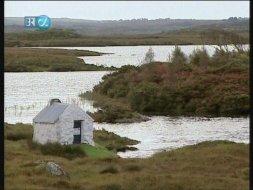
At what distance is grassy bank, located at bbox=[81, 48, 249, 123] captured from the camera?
5570 mm

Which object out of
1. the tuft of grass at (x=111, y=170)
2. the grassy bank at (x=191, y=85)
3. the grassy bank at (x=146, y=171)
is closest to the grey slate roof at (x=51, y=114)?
the grassy bank at (x=191, y=85)

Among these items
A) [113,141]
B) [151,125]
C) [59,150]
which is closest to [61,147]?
[59,150]

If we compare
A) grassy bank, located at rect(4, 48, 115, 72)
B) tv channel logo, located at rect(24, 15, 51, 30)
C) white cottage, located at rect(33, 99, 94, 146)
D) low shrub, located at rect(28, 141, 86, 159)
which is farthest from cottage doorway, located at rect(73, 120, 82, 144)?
tv channel logo, located at rect(24, 15, 51, 30)

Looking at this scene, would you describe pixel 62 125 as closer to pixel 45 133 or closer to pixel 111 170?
pixel 45 133

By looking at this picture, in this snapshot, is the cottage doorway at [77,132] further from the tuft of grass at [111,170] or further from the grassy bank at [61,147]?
the tuft of grass at [111,170]

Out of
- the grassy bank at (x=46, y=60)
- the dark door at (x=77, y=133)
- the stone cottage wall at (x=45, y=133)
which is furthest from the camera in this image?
the dark door at (x=77, y=133)

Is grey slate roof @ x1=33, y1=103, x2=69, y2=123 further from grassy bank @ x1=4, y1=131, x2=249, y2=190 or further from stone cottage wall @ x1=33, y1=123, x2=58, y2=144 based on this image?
grassy bank @ x1=4, y1=131, x2=249, y2=190

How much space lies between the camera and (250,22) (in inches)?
33.0

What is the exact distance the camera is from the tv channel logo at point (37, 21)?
0.94 m

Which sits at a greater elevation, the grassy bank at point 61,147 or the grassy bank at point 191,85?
the grassy bank at point 191,85

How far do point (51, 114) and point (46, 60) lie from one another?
3.45m

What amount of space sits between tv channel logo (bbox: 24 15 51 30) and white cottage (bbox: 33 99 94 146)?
5.42 metres

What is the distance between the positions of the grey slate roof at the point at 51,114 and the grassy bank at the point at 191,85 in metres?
0.50

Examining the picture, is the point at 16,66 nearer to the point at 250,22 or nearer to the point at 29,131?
the point at 250,22
